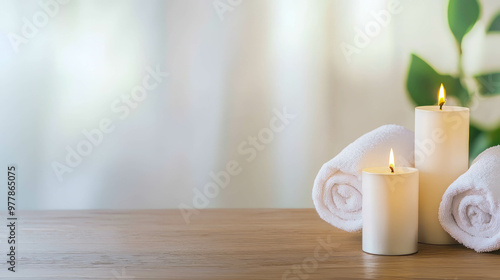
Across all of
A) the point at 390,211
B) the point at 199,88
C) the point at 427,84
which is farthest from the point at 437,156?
the point at 199,88

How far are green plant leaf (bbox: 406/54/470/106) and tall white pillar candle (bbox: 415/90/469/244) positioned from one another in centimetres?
44

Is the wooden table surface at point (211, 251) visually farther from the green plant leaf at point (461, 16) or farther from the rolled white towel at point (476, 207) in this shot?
the green plant leaf at point (461, 16)

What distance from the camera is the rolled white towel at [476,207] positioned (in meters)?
0.92

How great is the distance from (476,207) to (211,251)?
0.38 meters

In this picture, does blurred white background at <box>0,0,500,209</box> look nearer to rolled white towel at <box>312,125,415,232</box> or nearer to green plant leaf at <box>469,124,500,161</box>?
green plant leaf at <box>469,124,500,161</box>

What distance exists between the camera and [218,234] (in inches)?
42.1

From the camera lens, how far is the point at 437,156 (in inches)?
39.1

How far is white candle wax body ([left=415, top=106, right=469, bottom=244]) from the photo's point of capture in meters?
0.98

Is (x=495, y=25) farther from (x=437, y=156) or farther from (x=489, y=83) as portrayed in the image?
(x=437, y=156)

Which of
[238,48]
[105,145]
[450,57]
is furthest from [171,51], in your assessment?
[450,57]

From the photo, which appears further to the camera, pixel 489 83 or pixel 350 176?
pixel 489 83

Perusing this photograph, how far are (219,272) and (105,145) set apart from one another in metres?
0.65

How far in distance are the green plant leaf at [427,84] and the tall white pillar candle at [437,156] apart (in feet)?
1.43

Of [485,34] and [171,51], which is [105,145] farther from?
[485,34]
